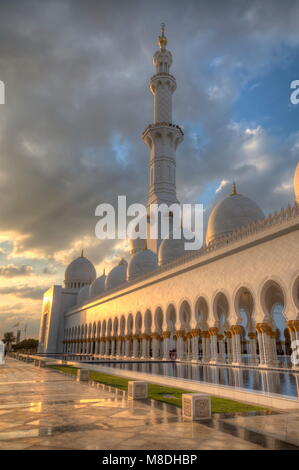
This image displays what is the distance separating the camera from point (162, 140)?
33.3 meters

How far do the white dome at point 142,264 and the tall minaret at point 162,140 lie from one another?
8.01ft

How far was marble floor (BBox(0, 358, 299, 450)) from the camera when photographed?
12.0 feet

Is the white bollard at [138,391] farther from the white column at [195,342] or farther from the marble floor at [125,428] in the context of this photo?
the white column at [195,342]

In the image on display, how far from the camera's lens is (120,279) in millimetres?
35438

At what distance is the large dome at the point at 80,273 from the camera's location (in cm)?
4978

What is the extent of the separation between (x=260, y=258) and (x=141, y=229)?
21.3 metres

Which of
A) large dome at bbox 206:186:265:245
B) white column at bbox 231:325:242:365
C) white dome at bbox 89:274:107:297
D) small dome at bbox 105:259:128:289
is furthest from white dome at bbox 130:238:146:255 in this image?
white column at bbox 231:325:242:365

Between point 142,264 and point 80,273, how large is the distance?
2257 cm

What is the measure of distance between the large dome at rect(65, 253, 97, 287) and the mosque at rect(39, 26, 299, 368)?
15.3ft

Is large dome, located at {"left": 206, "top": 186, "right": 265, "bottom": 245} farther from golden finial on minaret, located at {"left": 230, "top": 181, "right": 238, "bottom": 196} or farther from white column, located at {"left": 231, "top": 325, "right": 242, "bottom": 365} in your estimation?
white column, located at {"left": 231, "top": 325, "right": 242, "bottom": 365}

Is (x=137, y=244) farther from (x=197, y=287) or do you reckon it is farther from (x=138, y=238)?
(x=197, y=287)

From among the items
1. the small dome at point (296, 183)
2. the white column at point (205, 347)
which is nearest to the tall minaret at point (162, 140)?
the white column at point (205, 347)

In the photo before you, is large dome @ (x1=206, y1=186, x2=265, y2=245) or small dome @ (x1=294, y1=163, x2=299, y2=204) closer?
small dome @ (x1=294, y1=163, x2=299, y2=204)
